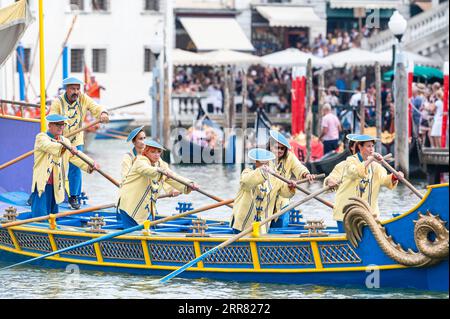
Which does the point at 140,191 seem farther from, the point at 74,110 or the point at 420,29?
the point at 420,29

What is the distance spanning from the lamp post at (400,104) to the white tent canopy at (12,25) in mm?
7958

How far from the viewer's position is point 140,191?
15469 millimetres

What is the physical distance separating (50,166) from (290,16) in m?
29.9

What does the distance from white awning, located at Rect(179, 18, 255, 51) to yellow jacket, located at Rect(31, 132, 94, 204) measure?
25.8m

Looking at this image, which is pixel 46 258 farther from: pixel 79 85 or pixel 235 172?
pixel 235 172

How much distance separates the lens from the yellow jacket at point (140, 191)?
50.5 ft

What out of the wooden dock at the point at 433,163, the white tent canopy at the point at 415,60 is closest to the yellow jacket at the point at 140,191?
the wooden dock at the point at 433,163

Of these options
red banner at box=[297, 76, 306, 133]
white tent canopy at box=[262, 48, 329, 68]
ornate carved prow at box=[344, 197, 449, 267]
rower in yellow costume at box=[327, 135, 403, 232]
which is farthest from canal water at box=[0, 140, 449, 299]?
white tent canopy at box=[262, 48, 329, 68]

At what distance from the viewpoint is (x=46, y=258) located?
16359 mm

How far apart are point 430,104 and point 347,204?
13.8m

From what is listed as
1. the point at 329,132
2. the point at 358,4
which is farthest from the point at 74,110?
the point at 358,4

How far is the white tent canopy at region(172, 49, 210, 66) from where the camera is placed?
40278 mm

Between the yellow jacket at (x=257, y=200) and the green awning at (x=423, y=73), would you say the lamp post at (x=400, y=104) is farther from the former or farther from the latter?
the yellow jacket at (x=257, y=200)

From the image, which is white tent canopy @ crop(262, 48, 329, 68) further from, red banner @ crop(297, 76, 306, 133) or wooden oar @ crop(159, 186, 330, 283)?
wooden oar @ crop(159, 186, 330, 283)
